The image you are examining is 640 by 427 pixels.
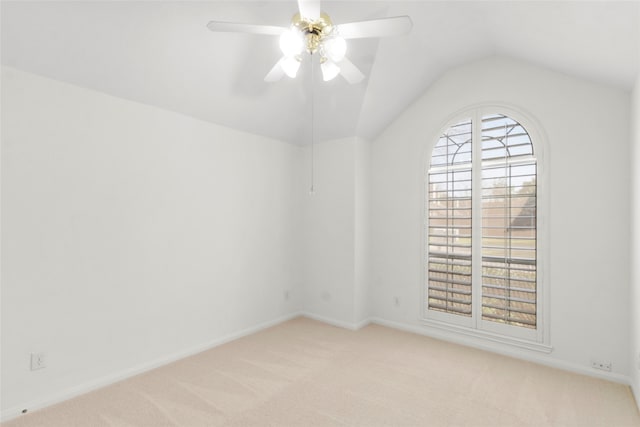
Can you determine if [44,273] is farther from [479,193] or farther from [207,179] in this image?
[479,193]

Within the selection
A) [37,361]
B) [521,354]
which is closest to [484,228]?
[521,354]

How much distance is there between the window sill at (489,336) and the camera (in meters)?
2.99

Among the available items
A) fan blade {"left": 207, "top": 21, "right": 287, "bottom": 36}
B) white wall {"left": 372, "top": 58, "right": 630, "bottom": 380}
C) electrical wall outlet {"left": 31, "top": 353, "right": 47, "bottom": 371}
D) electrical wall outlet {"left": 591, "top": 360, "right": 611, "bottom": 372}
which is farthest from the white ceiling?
electrical wall outlet {"left": 591, "top": 360, "right": 611, "bottom": 372}

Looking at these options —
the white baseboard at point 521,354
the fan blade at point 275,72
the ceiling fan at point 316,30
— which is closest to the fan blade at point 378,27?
the ceiling fan at point 316,30

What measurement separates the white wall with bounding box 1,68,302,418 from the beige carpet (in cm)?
29

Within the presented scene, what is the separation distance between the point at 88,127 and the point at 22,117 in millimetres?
382

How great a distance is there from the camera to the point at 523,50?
2805mm

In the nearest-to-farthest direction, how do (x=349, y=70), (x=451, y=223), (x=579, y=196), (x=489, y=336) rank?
(x=349, y=70) < (x=579, y=196) < (x=489, y=336) < (x=451, y=223)

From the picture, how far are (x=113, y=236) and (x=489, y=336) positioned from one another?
3.55 m

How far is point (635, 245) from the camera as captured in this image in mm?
2400

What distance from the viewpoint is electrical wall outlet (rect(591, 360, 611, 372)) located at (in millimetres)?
2691

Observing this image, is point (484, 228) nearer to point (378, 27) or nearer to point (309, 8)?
point (378, 27)

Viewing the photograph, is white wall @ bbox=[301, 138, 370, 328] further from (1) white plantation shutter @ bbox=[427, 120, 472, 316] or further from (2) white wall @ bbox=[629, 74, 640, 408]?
(2) white wall @ bbox=[629, 74, 640, 408]

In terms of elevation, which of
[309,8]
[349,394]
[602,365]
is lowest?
[349,394]
